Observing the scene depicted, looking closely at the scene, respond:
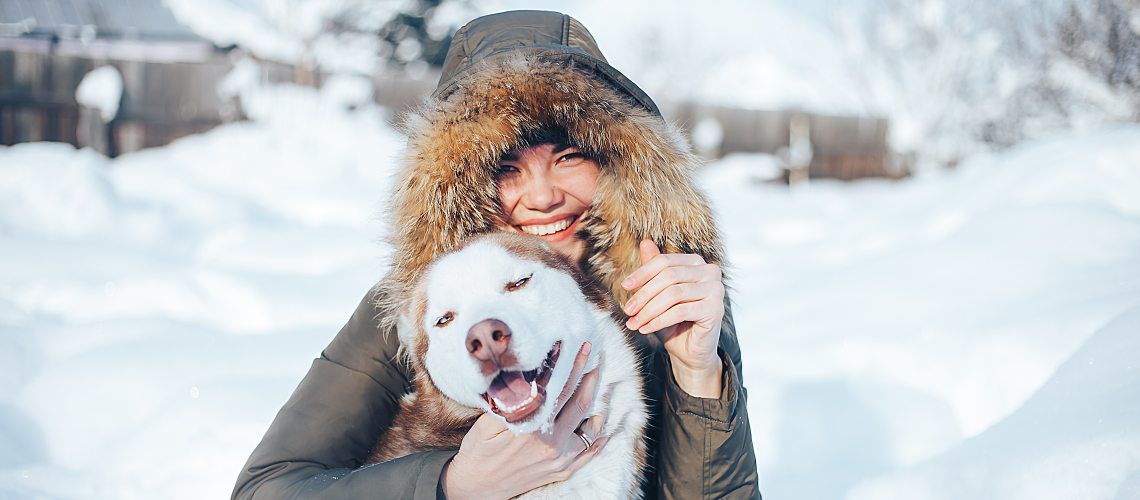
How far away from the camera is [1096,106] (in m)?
9.76

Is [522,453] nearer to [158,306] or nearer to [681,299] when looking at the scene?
[681,299]

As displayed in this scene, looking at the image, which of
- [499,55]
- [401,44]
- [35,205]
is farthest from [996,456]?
[401,44]

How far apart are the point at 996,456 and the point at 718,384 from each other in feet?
4.18

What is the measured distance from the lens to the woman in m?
1.71

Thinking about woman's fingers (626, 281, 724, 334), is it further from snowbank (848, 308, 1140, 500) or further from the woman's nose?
snowbank (848, 308, 1140, 500)

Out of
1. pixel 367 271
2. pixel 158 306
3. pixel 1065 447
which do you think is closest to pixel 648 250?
pixel 1065 447

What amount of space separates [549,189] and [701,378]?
2.22 ft

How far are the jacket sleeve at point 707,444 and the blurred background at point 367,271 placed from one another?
696 mm

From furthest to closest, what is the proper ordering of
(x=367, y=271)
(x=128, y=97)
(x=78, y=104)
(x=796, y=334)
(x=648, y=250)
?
(x=128, y=97) → (x=78, y=104) → (x=367, y=271) → (x=796, y=334) → (x=648, y=250)

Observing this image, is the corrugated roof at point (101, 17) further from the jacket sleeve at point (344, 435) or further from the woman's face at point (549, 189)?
the woman's face at point (549, 189)

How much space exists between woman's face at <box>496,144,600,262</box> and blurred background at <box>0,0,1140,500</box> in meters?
0.35

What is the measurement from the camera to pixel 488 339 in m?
1.39

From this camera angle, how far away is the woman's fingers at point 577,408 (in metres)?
1.58

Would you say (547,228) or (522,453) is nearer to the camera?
(522,453)
